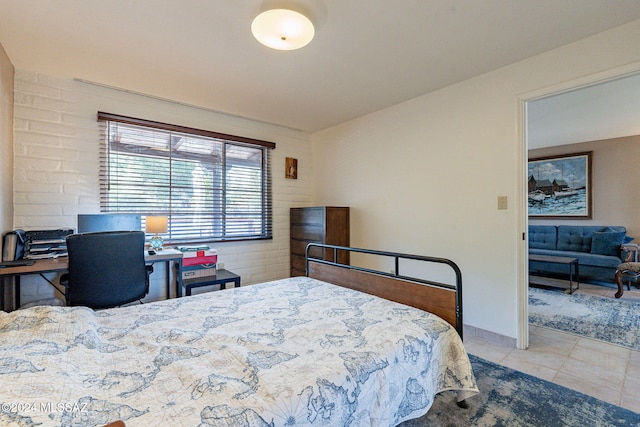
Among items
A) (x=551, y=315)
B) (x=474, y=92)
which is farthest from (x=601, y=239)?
(x=474, y=92)

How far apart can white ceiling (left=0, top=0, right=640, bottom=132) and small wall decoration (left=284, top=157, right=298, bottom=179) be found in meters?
1.23

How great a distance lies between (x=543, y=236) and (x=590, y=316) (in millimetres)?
2439

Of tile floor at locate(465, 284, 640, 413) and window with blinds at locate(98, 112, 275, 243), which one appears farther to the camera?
window with blinds at locate(98, 112, 275, 243)

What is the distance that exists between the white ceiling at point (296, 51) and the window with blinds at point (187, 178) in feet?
1.63

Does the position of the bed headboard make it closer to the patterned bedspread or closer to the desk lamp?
the patterned bedspread

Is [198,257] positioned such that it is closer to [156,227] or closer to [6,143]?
[156,227]

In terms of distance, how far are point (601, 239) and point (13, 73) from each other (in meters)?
7.25

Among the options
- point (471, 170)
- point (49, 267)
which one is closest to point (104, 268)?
point (49, 267)

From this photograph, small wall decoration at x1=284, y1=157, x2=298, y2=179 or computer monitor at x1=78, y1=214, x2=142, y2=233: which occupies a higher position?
small wall decoration at x1=284, y1=157, x2=298, y2=179

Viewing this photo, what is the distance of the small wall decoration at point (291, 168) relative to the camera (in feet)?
13.6

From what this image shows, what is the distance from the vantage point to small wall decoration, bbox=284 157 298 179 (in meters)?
4.16

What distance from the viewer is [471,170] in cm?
270

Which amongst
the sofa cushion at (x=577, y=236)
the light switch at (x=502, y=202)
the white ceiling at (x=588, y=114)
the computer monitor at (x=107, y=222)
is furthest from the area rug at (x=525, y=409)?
the sofa cushion at (x=577, y=236)

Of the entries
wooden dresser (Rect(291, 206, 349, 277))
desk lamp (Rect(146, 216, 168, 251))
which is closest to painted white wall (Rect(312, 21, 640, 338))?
wooden dresser (Rect(291, 206, 349, 277))
